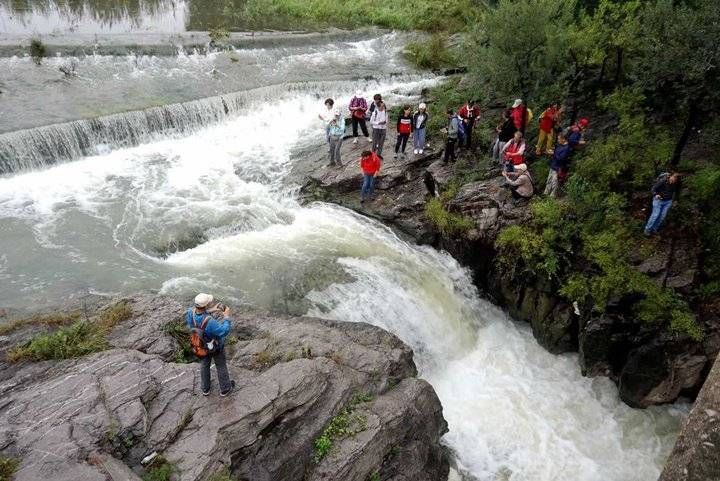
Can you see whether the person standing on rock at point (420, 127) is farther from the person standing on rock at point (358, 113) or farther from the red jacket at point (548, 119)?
the red jacket at point (548, 119)

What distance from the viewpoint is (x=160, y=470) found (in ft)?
23.3

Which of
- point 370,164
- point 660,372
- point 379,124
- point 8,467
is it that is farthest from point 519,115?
point 8,467

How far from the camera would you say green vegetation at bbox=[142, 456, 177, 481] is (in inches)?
278

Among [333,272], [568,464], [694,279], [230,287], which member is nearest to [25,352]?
[230,287]

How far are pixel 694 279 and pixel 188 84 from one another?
19.6 metres

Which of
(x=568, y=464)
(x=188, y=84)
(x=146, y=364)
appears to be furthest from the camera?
(x=188, y=84)

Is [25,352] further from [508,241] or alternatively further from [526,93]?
[526,93]

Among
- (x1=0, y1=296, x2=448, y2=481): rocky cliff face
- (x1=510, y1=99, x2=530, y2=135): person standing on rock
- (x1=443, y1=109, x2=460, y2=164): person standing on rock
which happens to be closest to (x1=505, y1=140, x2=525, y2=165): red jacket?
(x1=510, y1=99, x2=530, y2=135): person standing on rock

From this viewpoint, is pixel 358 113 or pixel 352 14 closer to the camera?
pixel 358 113

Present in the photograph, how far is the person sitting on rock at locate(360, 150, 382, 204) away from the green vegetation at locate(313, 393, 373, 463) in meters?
8.22

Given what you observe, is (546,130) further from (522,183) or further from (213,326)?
(213,326)

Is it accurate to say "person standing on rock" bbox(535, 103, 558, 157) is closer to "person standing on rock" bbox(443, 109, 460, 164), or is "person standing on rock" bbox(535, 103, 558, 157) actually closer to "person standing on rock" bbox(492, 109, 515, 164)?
"person standing on rock" bbox(492, 109, 515, 164)

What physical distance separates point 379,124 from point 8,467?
12.7 meters

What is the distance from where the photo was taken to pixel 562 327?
43.6 ft
